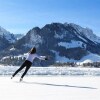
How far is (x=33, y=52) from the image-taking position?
66.6ft
